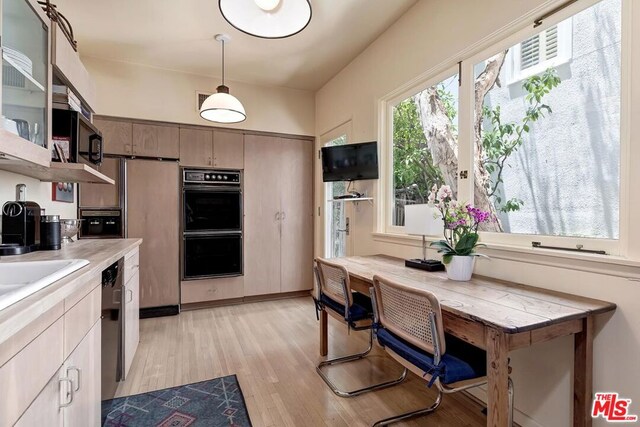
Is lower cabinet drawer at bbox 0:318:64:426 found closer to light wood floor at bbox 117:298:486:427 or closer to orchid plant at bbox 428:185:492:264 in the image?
light wood floor at bbox 117:298:486:427

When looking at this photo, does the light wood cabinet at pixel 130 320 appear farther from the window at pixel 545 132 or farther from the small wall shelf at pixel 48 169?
the window at pixel 545 132

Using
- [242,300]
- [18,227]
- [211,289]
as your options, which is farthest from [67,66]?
[242,300]

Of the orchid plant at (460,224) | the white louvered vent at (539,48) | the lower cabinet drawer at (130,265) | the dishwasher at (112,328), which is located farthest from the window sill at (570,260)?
the lower cabinet drawer at (130,265)

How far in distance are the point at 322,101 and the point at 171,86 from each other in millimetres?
1875

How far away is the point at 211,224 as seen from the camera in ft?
13.0

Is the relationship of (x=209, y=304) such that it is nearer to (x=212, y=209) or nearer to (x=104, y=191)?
(x=212, y=209)

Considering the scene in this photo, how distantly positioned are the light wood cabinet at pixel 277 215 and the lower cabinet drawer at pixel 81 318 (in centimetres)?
263

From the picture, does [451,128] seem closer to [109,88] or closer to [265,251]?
[265,251]

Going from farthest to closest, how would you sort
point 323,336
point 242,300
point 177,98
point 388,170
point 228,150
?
point 242,300 < point 228,150 < point 177,98 < point 388,170 < point 323,336

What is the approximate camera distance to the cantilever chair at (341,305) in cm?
211

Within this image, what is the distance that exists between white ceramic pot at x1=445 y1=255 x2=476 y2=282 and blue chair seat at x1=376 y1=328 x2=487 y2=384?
0.37 metres

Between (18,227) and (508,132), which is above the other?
(508,132)

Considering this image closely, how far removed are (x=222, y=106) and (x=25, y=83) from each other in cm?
134

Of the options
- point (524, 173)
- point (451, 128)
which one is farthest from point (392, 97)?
point (524, 173)
